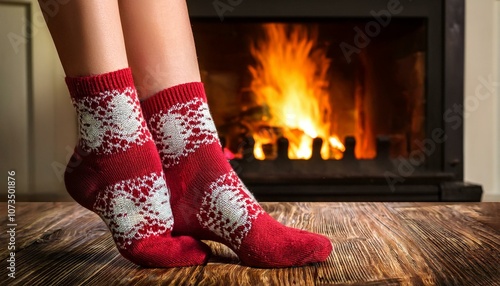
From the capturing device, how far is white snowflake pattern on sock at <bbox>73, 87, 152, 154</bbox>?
82 cm

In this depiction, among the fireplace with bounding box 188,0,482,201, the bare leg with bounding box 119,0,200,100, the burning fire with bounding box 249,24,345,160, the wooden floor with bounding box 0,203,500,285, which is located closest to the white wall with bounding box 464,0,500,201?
the fireplace with bounding box 188,0,482,201

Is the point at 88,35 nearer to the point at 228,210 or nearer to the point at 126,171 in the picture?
the point at 126,171

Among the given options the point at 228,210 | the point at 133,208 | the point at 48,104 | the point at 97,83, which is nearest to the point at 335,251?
the point at 228,210

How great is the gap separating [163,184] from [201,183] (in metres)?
0.06

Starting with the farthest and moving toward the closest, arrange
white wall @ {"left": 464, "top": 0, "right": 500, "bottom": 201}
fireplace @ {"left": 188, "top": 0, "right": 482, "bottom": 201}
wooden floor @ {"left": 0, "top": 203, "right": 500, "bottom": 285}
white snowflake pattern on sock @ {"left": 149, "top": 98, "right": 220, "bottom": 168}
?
white wall @ {"left": 464, "top": 0, "right": 500, "bottom": 201} < fireplace @ {"left": 188, "top": 0, "right": 482, "bottom": 201} < white snowflake pattern on sock @ {"left": 149, "top": 98, "right": 220, "bottom": 168} < wooden floor @ {"left": 0, "top": 203, "right": 500, "bottom": 285}

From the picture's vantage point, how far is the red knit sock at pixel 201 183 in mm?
858

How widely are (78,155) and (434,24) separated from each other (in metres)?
1.35

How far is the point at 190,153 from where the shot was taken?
0.91 metres

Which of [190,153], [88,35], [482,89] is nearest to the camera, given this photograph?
[88,35]

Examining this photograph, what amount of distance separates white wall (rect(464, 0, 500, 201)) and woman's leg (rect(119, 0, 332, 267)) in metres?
1.31

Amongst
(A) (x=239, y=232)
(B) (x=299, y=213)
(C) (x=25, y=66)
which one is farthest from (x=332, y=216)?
(C) (x=25, y=66)

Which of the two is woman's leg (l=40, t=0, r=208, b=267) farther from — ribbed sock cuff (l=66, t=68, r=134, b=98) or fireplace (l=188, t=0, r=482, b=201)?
fireplace (l=188, t=0, r=482, b=201)

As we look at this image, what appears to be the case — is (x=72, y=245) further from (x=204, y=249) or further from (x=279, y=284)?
(x=279, y=284)

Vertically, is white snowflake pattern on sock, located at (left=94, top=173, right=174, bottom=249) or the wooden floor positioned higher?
white snowflake pattern on sock, located at (left=94, top=173, right=174, bottom=249)
